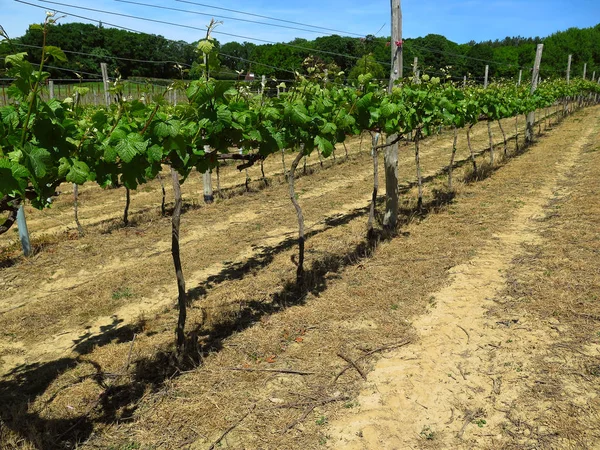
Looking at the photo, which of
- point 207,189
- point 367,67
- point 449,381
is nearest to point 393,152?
point 367,67

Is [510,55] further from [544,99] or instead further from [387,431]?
[387,431]

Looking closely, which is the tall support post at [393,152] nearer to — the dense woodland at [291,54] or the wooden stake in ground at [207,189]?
the dense woodland at [291,54]

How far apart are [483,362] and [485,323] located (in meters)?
0.78

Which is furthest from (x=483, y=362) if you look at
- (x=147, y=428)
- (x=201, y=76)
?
(x=201, y=76)

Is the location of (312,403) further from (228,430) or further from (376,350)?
(376,350)

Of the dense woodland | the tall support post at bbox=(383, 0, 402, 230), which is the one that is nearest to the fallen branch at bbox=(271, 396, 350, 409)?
the dense woodland

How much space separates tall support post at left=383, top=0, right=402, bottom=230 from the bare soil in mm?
355

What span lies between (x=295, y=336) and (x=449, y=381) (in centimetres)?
164

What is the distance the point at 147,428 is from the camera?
11.6 ft

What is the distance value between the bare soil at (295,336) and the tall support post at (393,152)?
1.16 feet

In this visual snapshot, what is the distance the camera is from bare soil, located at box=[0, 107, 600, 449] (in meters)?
3.50

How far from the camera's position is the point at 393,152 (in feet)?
25.7

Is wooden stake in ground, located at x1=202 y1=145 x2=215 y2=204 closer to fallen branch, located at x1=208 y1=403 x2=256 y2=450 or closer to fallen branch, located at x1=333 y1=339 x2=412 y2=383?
fallen branch, located at x1=333 y1=339 x2=412 y2=383

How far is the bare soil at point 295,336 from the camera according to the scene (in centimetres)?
350
